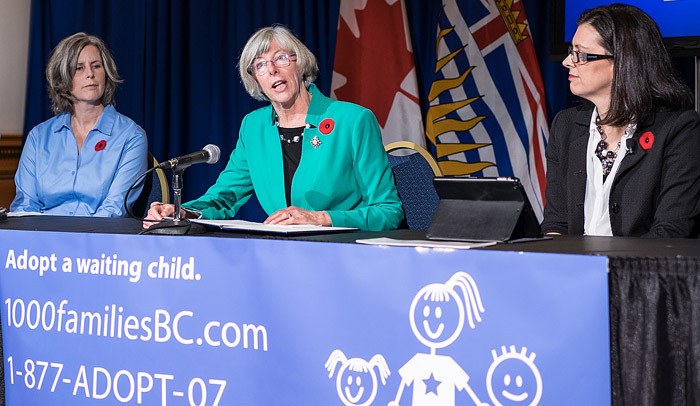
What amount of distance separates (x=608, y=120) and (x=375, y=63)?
5.76 feet

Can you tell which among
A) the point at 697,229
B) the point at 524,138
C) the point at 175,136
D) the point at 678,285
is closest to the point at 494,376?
the point at 678,285

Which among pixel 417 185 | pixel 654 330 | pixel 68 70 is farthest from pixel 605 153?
pixel 68 70

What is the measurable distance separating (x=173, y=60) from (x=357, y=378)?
10.0 ft

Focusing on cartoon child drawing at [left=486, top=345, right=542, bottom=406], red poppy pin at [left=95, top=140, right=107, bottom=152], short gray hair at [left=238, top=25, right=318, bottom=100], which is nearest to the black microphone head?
short gray hair at [left=238, top=25, right=318, bottom=100]

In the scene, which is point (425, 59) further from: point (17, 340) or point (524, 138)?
point (17, 340)

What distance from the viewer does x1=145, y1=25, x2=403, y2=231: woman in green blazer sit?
278cm

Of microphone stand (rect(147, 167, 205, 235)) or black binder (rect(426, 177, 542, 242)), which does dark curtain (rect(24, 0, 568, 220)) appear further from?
black binder (rect(426, 177, 542, 242))

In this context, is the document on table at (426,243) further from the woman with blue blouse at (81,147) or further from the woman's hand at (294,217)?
the woman with blue blouse at (81,147)

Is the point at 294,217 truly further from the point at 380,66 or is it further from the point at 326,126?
the point at 380,66

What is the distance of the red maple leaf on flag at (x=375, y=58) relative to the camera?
13.4 feet

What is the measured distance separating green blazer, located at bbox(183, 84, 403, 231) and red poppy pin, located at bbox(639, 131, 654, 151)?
0.70 meters

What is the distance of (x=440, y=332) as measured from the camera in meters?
1.68

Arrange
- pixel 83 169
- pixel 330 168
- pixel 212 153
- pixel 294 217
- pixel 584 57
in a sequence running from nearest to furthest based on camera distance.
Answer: pixel 212 153
pixel 294 217
pixel 584 57
pixel 330 168
pixel 83 169

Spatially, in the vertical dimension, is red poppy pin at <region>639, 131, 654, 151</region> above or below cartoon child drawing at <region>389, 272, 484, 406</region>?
above
